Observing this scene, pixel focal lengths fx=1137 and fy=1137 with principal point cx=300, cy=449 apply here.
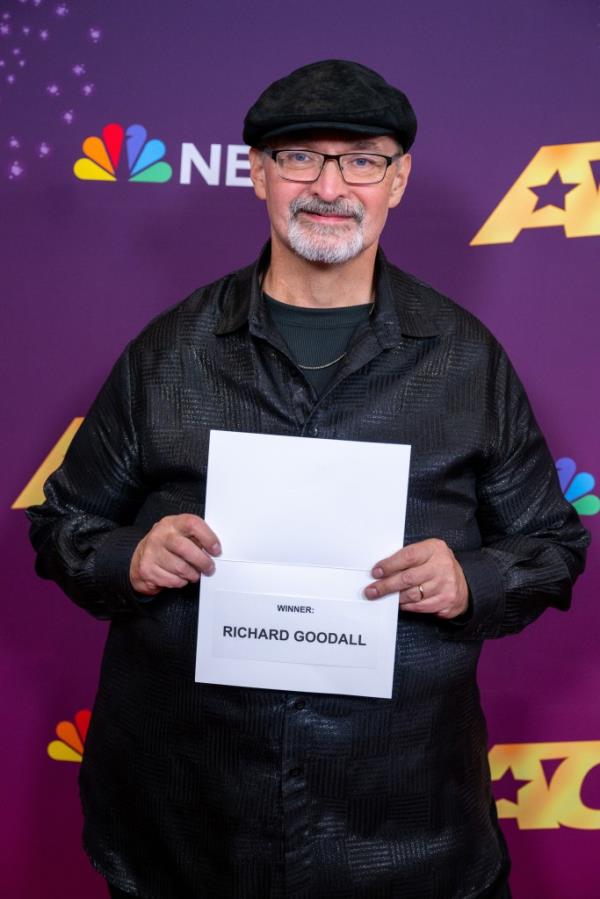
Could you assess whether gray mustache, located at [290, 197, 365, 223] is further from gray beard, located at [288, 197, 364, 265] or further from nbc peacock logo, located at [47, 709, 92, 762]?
nbc peacock logo, located at [47, 709, 92, 762]

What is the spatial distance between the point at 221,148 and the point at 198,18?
0.86 feet

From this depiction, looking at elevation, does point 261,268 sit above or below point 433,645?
above

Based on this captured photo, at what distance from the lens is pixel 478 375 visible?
5.66 ft

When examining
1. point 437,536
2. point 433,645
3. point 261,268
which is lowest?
point 433,645

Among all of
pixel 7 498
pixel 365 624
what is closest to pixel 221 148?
pixel 7 498

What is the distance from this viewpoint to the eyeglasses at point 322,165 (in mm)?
1693

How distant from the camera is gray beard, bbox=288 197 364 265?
65.5 inches

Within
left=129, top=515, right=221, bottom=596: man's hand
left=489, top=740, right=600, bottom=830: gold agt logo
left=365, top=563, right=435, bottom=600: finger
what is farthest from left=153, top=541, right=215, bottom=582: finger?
left=489, top=740, right=600, bottom=830: gold agt logo

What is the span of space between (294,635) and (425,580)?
19 centimetres

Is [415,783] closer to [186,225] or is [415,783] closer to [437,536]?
[437,536]

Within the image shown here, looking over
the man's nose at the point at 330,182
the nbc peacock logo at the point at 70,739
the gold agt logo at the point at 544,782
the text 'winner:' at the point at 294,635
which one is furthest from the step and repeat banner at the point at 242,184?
the text 'winner:' at the point at 294,635

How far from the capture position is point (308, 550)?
4.94 feet

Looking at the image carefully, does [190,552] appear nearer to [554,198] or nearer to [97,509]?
[97,509]

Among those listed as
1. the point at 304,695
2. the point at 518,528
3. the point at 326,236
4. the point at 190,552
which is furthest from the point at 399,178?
the point at 304,695
